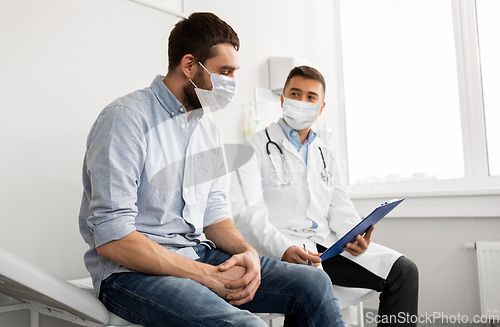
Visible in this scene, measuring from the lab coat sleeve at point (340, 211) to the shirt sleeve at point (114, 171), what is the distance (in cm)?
102

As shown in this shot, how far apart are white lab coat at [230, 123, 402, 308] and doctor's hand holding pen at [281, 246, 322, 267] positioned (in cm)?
2

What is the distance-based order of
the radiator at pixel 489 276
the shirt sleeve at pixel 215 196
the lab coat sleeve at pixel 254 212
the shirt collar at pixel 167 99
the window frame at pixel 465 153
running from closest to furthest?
1. the shirt collar at pixel 167 99
2. the shirt sleeve at pixel 215 196
3. the lab coat sleeve at pixel 254 212
4. the radiator at pixel 489 276
5. the window frame at pixel 465 153

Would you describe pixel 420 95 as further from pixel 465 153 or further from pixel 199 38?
pixel 199 38

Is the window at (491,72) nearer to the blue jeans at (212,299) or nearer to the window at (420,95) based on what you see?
the window at (420,95)

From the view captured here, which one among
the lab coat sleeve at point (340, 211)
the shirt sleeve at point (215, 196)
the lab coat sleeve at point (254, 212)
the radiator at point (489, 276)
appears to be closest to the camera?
the shirt sleeve at point (215, 196)

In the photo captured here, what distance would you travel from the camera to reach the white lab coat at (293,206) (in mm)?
1498

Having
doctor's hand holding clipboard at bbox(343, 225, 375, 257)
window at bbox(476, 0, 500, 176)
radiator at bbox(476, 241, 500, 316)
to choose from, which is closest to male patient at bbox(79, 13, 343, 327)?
doctor's hand holding clipboard at bbox(343, 225, 375, 257)

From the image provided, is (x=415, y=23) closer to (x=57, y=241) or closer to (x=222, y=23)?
(x=222, y=23)

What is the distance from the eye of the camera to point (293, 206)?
1.67 m

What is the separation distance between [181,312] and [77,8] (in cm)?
124

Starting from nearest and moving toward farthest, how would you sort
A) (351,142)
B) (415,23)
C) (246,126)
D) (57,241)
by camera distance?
(57,241), (246,126), (415,23), (351,142)

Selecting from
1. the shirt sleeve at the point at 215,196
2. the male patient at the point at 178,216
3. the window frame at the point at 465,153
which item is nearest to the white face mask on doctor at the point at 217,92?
the male patient at the point at 178,216

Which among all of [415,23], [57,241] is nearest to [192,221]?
[57,241]

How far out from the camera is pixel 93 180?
0.93 metres
